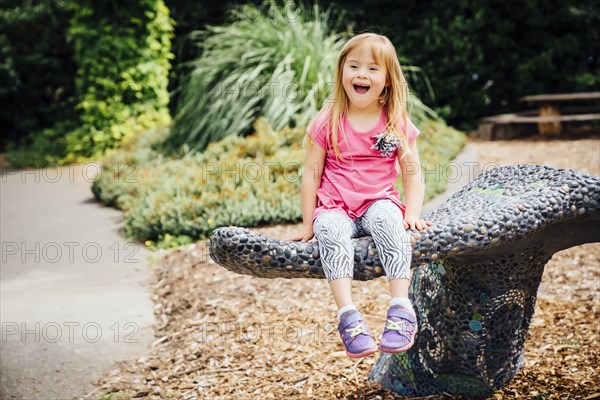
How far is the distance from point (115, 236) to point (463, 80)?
7944 mm

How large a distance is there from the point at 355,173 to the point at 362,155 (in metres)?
0.08

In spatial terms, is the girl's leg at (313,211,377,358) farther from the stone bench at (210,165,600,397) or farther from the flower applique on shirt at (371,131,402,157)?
the flower applique on shirt at (371,131,402,157)

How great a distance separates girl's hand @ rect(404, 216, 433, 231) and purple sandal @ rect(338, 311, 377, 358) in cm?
38

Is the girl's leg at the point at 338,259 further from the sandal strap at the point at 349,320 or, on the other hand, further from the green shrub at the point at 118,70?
the green shrub at the point at 118,70

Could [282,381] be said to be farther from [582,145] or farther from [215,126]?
[582,145]

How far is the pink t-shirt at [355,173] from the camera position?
2.51 meters

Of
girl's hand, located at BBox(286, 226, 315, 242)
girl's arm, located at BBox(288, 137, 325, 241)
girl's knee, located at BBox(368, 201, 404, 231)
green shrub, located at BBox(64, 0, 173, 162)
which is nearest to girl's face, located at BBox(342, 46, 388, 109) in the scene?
girl's arm, located at BBox(288, 137, 325, 241)

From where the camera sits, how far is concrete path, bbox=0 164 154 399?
3604 mm

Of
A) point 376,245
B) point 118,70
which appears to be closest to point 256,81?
point 118,70

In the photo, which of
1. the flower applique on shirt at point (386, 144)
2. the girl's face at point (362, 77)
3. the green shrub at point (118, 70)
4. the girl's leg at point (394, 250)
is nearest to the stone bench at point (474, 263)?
the girl's leg at point (394, 250)

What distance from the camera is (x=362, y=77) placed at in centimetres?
246

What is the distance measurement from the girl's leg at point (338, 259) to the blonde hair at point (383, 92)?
1.48 feet

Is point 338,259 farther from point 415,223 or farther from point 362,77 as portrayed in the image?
point 362,77

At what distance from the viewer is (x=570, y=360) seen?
3254mm
